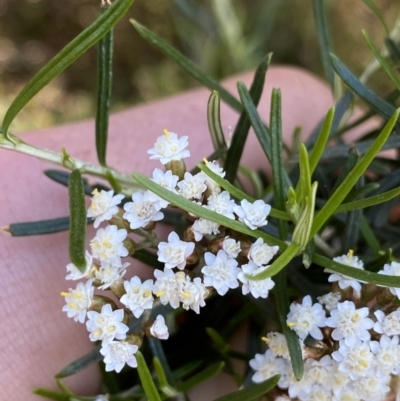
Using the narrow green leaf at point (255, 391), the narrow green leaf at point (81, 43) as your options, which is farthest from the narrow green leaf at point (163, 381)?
the narrow green leaf at point (81, 43)

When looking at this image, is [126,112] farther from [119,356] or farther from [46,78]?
[119,356]

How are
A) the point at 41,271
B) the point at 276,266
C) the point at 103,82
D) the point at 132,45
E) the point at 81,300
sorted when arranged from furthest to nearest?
1. the point at 132,45
2. the point at 41,271
3. the point at 103,82
4. the point at 81,300
5. the point at 276,266

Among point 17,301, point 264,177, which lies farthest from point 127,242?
point 264,177

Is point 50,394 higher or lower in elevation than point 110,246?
lower

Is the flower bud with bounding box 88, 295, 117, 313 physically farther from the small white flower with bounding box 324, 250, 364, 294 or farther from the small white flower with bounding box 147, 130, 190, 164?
the small white flower with bounding box 324, 250, 364, 294

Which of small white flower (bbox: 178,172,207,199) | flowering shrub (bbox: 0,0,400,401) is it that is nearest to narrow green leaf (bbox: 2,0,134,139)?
flowering shrub (bbox: 0,0,400,401)

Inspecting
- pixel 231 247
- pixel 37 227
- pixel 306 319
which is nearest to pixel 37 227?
pixel 37 227

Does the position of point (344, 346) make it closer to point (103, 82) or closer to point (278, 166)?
point (278, 166)
